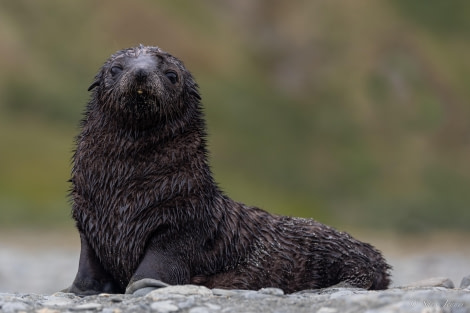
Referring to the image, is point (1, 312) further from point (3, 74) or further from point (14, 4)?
point (14, 4)

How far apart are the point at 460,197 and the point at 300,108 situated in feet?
52.8

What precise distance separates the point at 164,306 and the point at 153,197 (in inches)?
84.5

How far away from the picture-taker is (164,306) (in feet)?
28.0

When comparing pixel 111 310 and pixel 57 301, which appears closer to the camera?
pixel 111 310

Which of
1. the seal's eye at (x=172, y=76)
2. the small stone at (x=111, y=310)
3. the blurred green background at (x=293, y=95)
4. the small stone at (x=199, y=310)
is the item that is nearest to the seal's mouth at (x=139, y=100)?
the seal's eye at (x=172, y=76)

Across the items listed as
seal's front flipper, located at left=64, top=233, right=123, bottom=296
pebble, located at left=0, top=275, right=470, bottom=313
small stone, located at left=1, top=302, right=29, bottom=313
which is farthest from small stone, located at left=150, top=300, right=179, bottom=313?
seal's front flipper, located at left=64, top=233, right=123, bottom=296

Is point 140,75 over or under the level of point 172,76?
under

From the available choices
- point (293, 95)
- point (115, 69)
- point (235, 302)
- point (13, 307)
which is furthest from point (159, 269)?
point (293, 95)

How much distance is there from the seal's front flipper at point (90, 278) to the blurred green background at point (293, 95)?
3967 centimetres

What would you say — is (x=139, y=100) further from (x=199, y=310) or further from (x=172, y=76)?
(x=199, y=310)

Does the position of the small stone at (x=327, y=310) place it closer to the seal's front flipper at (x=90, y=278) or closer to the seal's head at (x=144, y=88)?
the seal's front flipper at (x=90, y=278)

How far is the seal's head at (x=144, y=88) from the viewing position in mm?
10570

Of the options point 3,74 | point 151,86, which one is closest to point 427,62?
point 3,74

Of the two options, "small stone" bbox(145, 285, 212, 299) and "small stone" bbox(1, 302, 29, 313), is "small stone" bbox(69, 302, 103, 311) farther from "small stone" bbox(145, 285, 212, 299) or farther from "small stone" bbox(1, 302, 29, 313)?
"small stone" bbox(145, 285, 212, 299)
